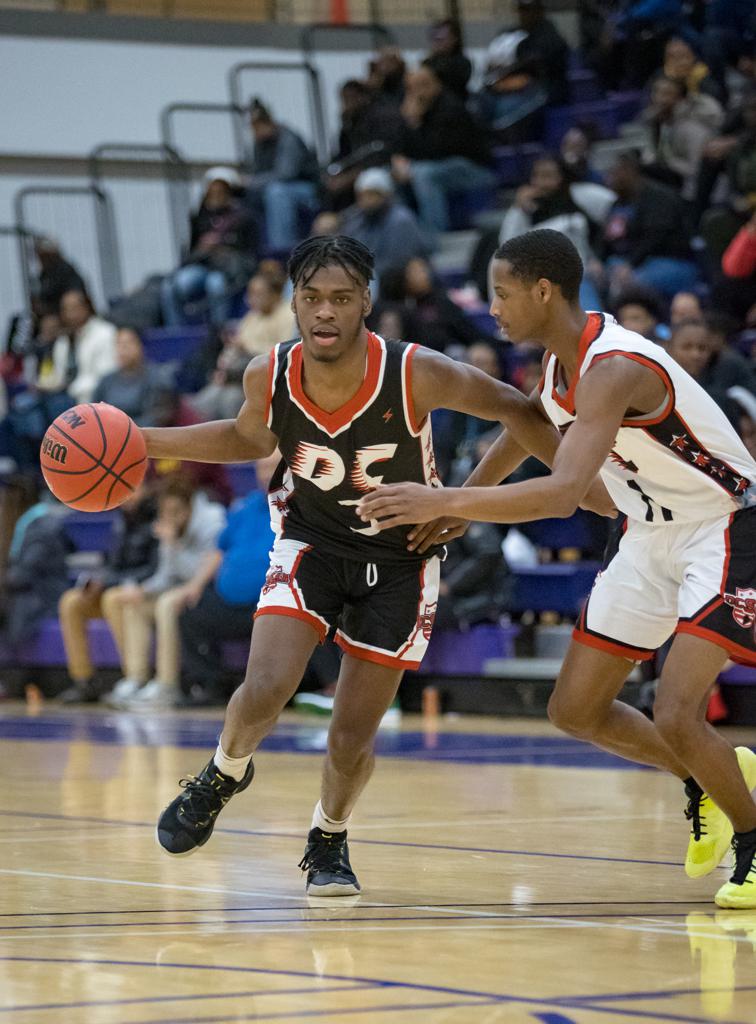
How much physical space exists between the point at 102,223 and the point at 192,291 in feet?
6.42

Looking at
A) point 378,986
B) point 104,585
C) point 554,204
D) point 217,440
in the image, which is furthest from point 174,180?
point 378,986

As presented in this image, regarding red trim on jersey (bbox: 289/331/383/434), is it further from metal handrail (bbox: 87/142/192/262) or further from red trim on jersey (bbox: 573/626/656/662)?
metal handrail (bbox: 87/142/192/262)

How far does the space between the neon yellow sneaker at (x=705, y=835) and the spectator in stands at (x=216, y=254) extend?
11.5 metres

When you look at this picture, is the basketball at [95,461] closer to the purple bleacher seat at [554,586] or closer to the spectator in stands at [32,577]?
the purple bleacher seat at [554,586]

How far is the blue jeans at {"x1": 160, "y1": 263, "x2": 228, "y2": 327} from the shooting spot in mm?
16578

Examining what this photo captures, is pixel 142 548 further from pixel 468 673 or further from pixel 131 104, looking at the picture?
pixel 131 104

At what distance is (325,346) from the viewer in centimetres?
499

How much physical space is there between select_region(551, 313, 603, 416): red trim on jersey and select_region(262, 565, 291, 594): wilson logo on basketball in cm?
93

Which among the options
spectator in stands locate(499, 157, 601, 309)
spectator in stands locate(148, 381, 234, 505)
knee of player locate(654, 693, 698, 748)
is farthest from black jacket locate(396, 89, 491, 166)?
knee of player locate(654, 693, 698, 748)

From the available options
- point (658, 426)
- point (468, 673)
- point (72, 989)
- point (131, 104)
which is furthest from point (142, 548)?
point (72, 989)

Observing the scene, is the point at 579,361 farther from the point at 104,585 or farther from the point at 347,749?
the point at 104,585

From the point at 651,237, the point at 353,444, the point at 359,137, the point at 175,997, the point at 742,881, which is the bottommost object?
the point at 742,881

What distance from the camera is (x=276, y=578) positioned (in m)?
5.27

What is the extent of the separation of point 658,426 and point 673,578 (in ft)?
1.58
